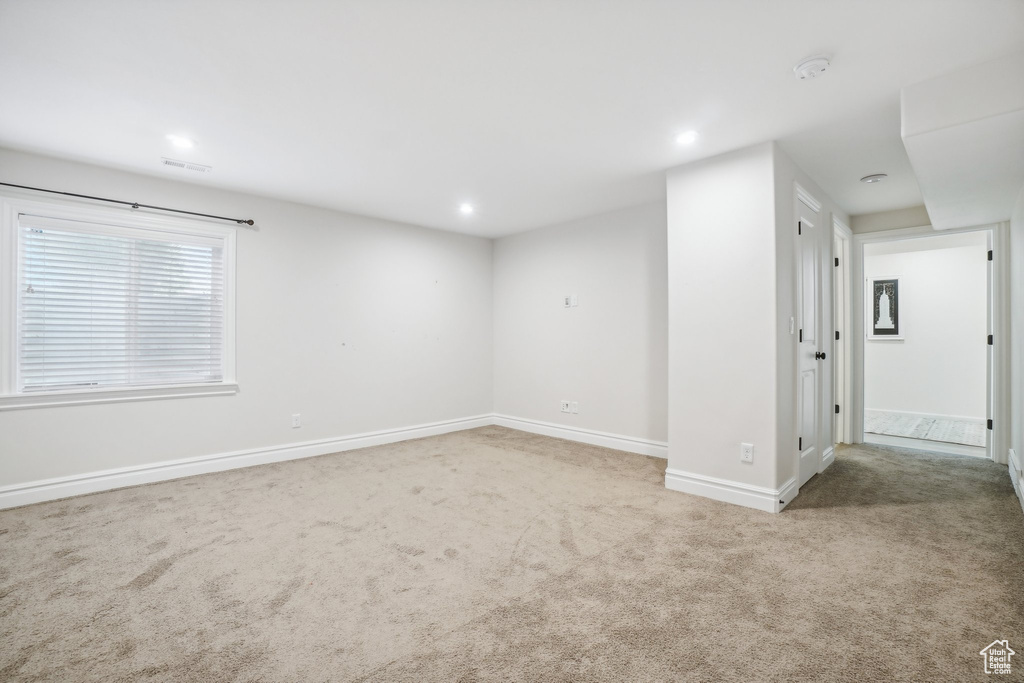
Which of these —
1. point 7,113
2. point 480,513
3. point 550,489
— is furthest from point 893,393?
point 7,113

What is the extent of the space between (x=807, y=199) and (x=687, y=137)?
1.36 meters

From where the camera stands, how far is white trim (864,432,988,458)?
4.61m

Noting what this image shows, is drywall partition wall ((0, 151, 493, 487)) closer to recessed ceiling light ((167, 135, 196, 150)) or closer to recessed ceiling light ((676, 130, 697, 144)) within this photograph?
recessed ceiling light ((167, 135, 196, 150))

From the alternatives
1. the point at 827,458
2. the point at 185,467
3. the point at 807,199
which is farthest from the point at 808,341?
the point at 185,467

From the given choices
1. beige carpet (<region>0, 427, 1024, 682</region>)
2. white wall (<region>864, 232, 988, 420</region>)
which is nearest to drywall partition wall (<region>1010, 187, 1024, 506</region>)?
beige carpet (<region>0, 427, 1024, 682</region>)

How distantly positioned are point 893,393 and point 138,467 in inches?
359

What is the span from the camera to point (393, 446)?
16.3 feet

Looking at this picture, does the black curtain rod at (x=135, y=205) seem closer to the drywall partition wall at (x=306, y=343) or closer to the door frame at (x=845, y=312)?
the drywall partition wall at (x=306, y=343)

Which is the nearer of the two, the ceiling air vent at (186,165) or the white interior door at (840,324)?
the ceiling air vent at (186,165)

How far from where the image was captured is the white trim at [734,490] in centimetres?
306

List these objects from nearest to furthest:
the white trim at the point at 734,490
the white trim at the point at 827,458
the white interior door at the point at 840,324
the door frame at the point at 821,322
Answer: the white trim at the point at 734,490 → the door frame at the point at 821,322 → the white trim at the point at 827,458 → the white interior door at the point at 840,324

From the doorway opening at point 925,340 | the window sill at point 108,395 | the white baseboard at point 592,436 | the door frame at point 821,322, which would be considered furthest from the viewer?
the doorway opening at point 925,340

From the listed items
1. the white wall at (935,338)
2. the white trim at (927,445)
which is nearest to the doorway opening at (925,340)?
the white wall at (935,338)

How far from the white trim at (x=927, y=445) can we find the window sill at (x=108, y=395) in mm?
6812
